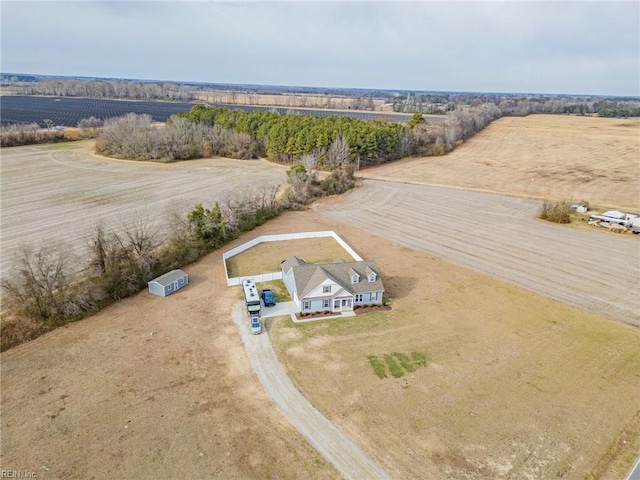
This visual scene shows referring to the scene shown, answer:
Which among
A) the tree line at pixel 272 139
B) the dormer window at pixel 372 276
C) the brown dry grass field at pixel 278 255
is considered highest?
the tree line at pixel 272 139

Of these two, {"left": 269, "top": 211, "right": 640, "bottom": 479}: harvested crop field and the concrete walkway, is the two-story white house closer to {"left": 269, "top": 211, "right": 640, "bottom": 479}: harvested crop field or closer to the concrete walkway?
the concrete walkway

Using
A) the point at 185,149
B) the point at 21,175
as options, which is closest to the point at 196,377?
the point at 21,175

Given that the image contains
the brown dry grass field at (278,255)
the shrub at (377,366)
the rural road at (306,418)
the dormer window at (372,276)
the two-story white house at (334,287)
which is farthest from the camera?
the brown dry grass field at (278,255)

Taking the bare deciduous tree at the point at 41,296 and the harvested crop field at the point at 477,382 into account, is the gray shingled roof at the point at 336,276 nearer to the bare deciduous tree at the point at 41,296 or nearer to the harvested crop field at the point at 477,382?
the harvested crop field at the point at 477,382

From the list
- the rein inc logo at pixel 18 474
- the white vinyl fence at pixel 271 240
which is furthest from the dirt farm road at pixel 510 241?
the rein inc logo at pixel 18 474

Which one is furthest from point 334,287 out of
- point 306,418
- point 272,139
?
point 272,139

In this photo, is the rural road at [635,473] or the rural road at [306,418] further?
the rural road at [306,418]

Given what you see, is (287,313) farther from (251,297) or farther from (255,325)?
(255,325)
